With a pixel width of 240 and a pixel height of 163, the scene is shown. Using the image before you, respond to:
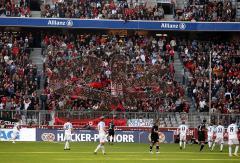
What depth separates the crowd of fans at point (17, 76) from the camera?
159 feet

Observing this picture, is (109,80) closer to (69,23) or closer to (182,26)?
(69,23)

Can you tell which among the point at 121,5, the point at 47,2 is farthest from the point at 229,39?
the point at 47,2

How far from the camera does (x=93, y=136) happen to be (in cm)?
4703

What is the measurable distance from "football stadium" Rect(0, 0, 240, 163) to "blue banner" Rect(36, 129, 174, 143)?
66mm

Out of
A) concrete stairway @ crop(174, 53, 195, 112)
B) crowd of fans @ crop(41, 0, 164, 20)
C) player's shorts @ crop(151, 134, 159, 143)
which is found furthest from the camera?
crowd of fans @ crop(41, 0, 164, 20)

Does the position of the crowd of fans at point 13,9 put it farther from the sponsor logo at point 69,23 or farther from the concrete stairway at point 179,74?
the concrete stairway at point 179,74

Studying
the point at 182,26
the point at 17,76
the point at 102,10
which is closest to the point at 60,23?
the point at 102,10

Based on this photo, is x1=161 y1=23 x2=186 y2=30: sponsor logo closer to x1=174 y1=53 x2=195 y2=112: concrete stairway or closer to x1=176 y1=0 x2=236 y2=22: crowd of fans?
x1=176 y1=0 x2=236 y2=22: crowd of fans

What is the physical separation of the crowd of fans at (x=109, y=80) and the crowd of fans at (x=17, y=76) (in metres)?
1.18

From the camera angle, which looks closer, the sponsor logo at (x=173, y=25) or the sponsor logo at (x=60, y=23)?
the sponsor logo at (x=60, y=23)

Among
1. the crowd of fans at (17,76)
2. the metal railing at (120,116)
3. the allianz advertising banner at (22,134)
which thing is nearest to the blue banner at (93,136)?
the allianz advertising banner at (22,134)

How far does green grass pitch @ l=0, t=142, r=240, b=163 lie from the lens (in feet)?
105

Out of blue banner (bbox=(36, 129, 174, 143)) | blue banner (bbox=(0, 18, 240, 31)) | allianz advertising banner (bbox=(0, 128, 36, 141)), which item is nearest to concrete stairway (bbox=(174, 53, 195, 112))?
blue banner (bbox=(0, 18, 240, 31))

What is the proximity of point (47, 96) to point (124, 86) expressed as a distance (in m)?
5.37
